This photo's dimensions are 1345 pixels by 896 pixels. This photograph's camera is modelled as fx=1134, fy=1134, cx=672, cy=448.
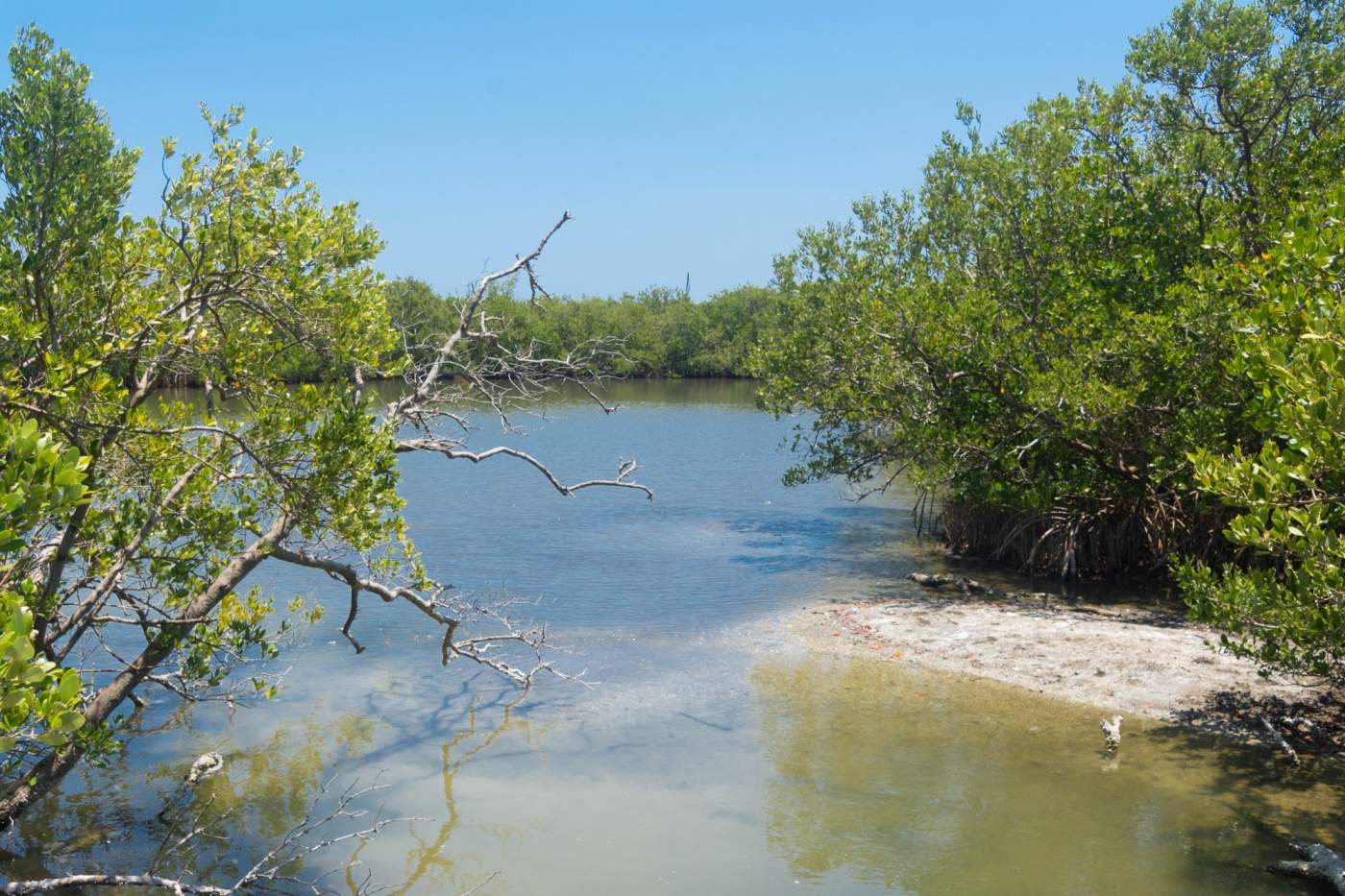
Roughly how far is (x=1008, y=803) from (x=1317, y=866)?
2.31 m

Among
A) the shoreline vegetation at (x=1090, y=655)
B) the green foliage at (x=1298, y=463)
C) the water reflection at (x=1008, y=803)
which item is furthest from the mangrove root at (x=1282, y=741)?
the green foliage at (x=1298, y=463)

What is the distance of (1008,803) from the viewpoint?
9.45m

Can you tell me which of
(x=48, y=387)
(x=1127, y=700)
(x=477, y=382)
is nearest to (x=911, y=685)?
(x=1127, y=700)

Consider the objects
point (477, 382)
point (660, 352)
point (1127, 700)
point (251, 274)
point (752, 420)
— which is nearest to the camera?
point (251, 274)

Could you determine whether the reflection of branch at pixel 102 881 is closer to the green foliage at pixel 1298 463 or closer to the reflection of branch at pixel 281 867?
the reflection of branch at pixel 281 867

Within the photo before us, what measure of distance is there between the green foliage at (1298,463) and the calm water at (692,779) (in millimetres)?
1706

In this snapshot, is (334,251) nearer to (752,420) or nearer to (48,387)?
(48,387)

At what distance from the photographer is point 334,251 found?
818cm

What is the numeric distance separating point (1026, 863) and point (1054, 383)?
7615mm

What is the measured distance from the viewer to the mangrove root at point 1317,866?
25.3ft

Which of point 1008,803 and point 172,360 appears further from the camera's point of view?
point 1008,803

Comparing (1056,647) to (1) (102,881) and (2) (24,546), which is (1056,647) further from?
(2) (24,546)

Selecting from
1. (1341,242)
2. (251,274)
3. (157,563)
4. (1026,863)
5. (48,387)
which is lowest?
(1026,863)

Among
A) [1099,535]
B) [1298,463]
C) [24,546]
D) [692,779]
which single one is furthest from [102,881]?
[1099,535]
